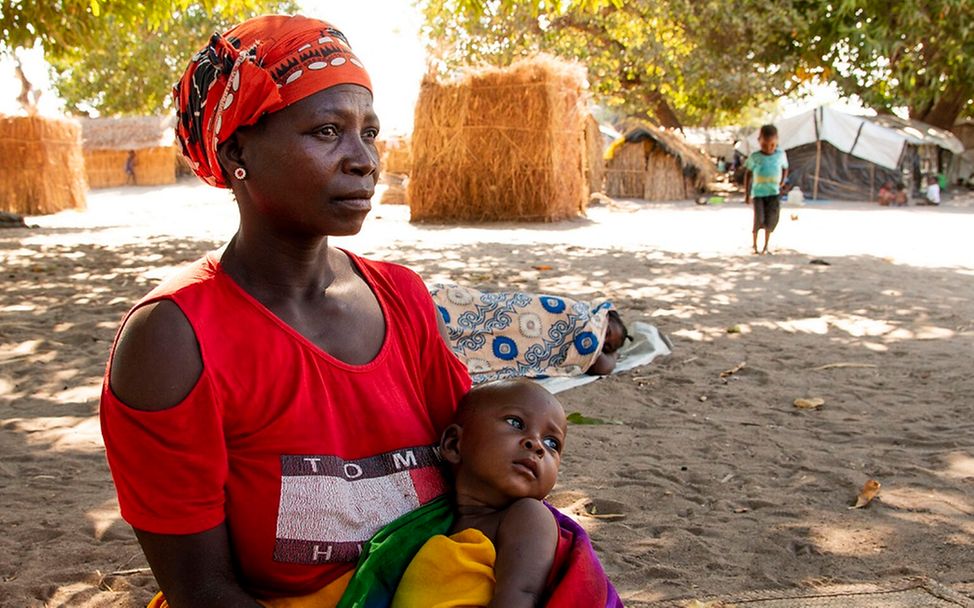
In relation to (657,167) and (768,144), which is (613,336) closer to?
(768,144)

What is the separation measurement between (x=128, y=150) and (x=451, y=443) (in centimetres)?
3118

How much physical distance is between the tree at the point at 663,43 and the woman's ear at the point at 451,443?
1827 cm

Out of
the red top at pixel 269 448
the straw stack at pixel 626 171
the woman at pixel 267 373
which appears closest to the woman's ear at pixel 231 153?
the woman at pixel 267 373

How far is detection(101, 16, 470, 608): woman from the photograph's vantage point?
1.40m

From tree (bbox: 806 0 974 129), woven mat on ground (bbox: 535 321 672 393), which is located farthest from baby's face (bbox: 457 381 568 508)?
tree (bbox: 806 0 974 129)

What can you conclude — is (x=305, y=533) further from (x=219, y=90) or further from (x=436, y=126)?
(x=436, y=126)

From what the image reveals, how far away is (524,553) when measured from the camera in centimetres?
153

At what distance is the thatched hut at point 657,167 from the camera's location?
932 inches

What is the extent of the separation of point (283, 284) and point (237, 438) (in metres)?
0.30

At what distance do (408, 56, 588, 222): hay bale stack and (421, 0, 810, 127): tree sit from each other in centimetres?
449

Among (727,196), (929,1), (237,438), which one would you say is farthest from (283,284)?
(727,196)

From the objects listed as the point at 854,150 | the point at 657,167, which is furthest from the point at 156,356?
the point at 854,150

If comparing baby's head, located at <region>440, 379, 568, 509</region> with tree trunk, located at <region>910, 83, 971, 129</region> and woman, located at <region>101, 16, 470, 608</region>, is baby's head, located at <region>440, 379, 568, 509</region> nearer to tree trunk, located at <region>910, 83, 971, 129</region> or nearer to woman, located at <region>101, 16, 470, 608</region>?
woman, located at <region>101, 16, 470, 608</region>

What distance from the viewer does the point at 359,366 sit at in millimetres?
1623
